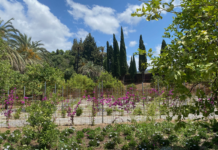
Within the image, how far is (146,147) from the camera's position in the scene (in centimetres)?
364

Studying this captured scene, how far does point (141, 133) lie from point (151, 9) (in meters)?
3.31

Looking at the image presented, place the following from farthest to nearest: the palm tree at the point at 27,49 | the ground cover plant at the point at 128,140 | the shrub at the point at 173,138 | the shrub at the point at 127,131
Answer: the palm tree at the point at 27,49, the shrub at the point at 127,131, the shrub at the point at 173,138, the ground cover plant at the point at 128,140

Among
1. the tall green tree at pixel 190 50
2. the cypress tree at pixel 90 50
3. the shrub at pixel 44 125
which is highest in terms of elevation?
the cypress tree at pixel 90 50

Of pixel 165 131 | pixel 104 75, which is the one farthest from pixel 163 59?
pixel 104 75

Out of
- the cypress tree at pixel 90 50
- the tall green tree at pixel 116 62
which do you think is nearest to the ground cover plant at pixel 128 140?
the tall green tree at pixel 116 62

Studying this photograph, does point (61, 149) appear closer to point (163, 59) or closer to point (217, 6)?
point (163, 59)

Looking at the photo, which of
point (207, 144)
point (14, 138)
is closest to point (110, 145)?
point (207, 144)

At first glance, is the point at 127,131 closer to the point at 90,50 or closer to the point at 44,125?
the point at 44,125

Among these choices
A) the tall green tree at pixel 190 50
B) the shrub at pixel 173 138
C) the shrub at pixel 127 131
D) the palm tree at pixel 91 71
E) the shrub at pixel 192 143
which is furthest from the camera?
the palm tree at pixel 91 71

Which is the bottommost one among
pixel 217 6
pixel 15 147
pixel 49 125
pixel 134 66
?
pixel 15 147

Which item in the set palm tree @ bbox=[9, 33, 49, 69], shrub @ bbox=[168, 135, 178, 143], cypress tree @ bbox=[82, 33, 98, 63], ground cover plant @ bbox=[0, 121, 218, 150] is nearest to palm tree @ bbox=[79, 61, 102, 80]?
cypress tree @ bbox=[82, 33, 98, 63]

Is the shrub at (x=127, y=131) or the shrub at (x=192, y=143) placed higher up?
the shrub at (x=127, y=131)

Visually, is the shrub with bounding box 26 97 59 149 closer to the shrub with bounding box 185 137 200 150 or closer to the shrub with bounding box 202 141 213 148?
the shrub with bounding box 185 137 200 150

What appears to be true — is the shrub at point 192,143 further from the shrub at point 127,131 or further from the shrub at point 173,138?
the shrub at point 127,131
